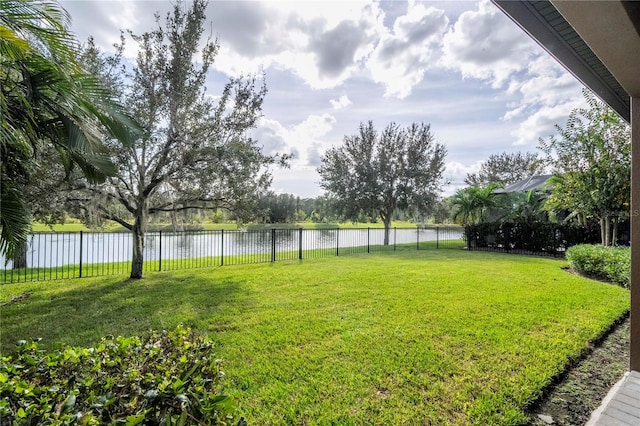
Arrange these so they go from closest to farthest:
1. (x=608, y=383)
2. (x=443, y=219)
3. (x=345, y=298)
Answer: (x=608, y=383) → (x=345, y=298) → (x=443, y=219)

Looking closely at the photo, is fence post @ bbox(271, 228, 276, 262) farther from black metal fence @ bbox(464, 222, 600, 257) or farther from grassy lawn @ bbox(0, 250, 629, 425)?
black metal fence @ bbox(464, 222, 600, 257)

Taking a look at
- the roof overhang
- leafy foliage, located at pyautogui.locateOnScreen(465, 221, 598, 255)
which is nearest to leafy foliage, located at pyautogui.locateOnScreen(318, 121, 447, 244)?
leafy foliage, located at pyautogui.locateOnScreen(465, 221, 598, 255)

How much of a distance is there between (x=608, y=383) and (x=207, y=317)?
14.5 feet

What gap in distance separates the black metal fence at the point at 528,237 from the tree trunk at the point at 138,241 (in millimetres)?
12899

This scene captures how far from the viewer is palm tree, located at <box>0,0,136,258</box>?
2.36 meters

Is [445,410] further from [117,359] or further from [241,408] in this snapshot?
[117,359]

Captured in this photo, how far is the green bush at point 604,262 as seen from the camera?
605 centimetres

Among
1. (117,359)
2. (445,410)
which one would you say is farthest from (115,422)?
(445,410)

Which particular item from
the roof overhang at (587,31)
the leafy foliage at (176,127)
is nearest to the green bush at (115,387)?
the roof overhang at (587,31)

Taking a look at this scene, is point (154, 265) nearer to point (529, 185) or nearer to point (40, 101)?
point (40, 101)

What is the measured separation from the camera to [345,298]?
16.8 ft

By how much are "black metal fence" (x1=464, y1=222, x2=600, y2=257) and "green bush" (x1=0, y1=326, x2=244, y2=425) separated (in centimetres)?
1377

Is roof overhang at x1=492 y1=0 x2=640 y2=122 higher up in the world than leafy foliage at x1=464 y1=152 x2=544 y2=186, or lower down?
lower down

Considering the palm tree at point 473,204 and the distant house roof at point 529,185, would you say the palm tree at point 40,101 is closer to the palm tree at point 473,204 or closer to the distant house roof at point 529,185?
Answer: the palm tree at point 473,204
